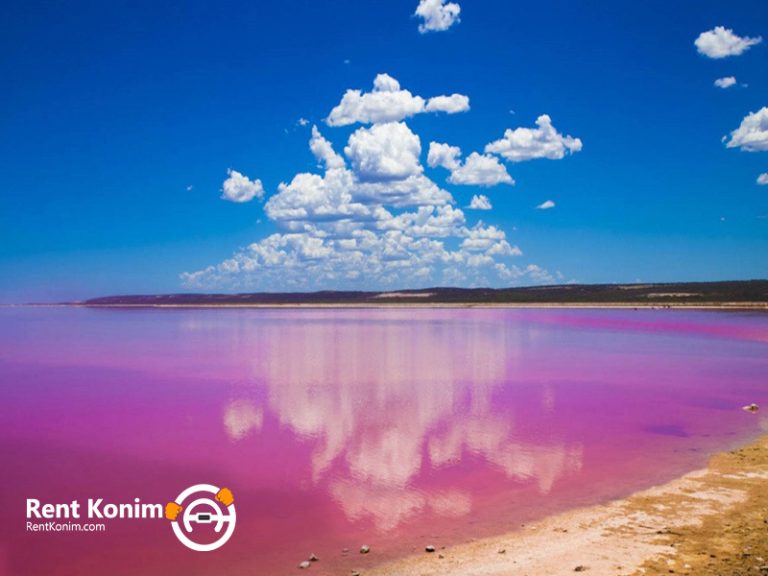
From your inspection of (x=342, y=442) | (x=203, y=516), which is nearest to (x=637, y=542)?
(x=203, y=516)

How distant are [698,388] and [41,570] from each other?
62.1ft

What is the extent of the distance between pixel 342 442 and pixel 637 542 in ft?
22.8

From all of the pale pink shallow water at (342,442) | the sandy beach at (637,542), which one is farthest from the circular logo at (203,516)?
the sandy beach at (637,542)

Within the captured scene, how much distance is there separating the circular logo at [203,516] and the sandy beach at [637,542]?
2.63m

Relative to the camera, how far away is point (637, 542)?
7973 mm

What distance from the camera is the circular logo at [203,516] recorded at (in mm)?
8773

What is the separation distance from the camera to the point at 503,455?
41.1 ft

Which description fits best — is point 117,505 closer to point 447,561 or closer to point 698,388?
point 447,561

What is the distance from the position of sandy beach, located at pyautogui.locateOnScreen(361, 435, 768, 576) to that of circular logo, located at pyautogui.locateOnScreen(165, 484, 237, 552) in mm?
2627

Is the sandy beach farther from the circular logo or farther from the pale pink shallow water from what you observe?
the circular logo

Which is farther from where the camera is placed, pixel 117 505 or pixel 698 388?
pixel 698 388

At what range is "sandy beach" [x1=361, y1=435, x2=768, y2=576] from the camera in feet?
23.7

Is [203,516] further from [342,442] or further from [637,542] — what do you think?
[637,542]

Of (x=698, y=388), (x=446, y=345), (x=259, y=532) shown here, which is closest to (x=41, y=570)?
(x=259, y=532)
